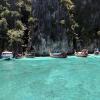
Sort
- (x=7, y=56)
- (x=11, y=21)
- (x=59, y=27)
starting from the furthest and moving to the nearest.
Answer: (x=59, y=27) < (x=11, y=21) < (x=7, y=56)

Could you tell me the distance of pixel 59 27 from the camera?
95.9 meters

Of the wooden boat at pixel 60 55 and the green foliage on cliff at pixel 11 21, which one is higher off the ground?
the green foliage on cliff at pixel 11 21

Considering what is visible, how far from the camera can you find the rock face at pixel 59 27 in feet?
A: 314

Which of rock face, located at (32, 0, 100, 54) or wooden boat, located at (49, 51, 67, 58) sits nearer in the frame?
wooden boat, located at (49, 51, 67, 58)

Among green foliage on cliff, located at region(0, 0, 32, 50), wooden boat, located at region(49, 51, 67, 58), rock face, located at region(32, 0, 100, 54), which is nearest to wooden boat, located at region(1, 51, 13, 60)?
green foliage on cliff, located at region(0, 0, 32, 50)

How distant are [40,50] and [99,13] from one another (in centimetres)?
1771

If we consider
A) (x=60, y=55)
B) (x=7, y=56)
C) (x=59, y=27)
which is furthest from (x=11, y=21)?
(x=60, y=55)

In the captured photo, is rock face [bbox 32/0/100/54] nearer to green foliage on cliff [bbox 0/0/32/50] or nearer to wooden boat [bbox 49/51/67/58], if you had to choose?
green foliage on cliff [bbox 0/0/32/50]

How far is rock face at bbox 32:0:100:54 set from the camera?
314 feet

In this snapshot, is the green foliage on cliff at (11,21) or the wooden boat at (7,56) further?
the green foliage on cliff at (11,21)

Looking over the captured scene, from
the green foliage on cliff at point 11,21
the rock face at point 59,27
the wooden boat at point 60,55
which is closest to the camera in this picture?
the wooden boat at point 60,55

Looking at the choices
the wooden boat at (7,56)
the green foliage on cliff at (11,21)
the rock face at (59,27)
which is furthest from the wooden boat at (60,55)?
the wooden boat at (7,56)

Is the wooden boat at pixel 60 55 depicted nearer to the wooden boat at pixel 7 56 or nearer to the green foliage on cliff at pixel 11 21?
the green foliage on cliff at pixel 11 21

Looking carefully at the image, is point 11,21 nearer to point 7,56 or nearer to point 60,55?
point 7,56
